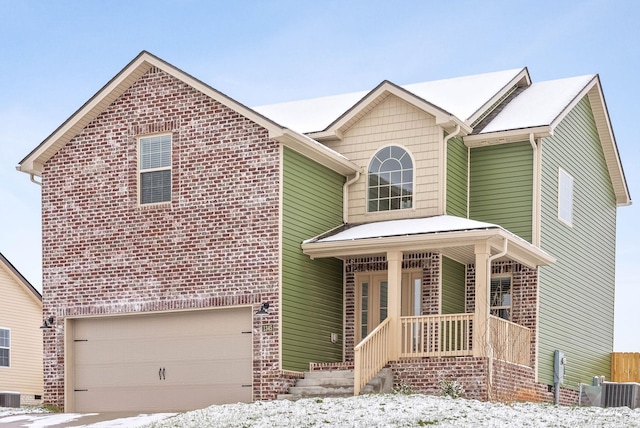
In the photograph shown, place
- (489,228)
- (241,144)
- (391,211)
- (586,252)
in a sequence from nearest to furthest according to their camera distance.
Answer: (489,228) → (241,144) → (391,211) → (586,252)

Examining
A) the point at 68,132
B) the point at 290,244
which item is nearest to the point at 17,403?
the point at 68,132

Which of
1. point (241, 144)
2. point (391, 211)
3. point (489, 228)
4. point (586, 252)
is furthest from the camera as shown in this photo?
point (586, 252)

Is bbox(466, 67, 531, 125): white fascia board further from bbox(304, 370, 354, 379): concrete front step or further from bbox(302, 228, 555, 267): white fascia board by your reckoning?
bbox(304, 370, 354, 379): concrete front step

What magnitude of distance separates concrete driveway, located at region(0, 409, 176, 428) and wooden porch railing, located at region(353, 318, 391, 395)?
3631mm

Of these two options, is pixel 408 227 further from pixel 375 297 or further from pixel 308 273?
pixel 308 273

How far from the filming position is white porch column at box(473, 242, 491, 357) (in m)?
21.6


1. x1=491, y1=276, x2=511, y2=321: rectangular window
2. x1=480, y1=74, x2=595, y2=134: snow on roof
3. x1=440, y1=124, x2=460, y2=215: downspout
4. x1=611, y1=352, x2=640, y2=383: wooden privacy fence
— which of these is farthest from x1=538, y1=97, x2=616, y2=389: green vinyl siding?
x1=440, y1=124, x2=460, y2=215: downspout

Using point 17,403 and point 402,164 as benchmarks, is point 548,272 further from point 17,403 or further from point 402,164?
point 17,403

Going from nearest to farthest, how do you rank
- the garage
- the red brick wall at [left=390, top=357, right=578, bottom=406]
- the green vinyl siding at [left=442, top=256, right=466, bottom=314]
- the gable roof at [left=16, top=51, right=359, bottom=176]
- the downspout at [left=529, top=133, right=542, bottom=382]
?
1. the red brick wall at [left=390, top=357, right=578, bottom=406]
2. the garage
3. the gable roof at [left=16, top=51, right=359, bottom=176]
4. the green vinyl siding at [left=442, top=256, right=466, bottom=314]
5. the downspout at [left=529, top=133, right=542, bottom=382]

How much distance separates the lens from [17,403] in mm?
29531

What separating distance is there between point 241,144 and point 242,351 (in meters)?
4.39

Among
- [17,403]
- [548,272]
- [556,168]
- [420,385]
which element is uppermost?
[556,168]

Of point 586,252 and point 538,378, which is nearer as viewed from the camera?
point 538,378

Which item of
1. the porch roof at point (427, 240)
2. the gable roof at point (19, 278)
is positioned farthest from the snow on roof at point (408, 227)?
the gable roof at point (19, 278)
